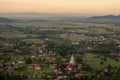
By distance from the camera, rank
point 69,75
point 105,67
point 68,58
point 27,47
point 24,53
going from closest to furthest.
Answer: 1. point 69,75
2. point 105,67
3. point 68,58
4. point 24,53
5. point 27,47

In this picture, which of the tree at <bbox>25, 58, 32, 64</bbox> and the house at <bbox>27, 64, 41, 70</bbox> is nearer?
the house at <bbox>27, 64, 41, 70</bbox>

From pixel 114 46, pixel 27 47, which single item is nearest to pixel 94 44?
pixel 114 46

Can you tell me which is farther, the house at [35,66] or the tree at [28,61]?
the tree at [28,61]

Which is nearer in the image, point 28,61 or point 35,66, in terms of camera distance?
point 35,66

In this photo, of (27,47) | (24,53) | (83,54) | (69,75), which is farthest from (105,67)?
(27,47)

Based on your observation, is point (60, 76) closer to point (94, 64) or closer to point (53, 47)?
point (94, 64)

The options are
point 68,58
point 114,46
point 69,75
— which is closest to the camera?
point 69,75

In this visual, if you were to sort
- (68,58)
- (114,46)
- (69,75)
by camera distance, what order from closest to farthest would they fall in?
1. (69,75)
2. (68,58)
3. (114,46)

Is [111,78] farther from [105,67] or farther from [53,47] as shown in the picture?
[53,47]

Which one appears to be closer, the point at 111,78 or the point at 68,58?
the point at 111,78
